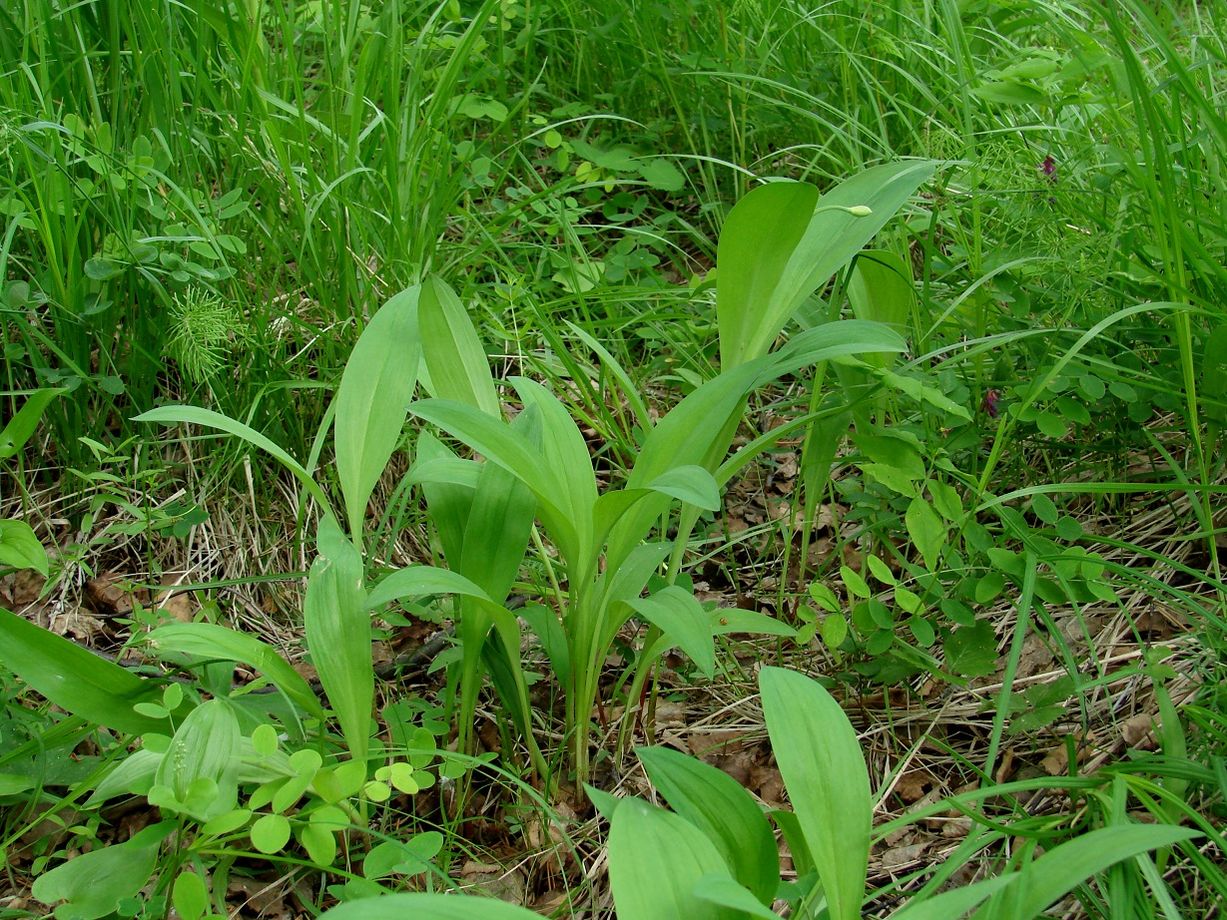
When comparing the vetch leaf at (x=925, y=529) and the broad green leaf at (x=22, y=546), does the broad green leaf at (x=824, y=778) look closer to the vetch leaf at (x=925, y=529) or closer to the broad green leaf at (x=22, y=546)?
the vetch leaf at (x=925, y=529)

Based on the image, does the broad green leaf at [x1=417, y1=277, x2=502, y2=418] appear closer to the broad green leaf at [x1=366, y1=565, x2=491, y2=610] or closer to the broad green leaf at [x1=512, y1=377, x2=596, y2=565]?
the broad green leaf at [x1=512, y1=377, x2=596, y2=565]

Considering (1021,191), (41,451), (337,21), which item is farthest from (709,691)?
(337,21)

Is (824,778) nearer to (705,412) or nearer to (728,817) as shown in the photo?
(728,817)

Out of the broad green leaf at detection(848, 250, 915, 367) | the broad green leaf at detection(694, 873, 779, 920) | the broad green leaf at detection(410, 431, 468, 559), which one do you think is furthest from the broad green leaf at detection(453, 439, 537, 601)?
the broad green leaf at detection(848, 250, 915, 367)

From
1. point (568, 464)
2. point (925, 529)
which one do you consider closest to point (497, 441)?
point (568, 464)

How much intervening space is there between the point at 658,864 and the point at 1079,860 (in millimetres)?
398

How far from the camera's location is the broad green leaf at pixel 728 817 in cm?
119

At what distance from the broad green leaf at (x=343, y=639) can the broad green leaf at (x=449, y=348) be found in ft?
1.07

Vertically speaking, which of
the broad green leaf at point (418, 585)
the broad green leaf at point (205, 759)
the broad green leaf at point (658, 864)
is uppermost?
the broad green leaf at point (418, 585)

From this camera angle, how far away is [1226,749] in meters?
1.37

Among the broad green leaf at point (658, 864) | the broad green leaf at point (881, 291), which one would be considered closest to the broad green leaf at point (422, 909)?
the broad green leaf at point (658, 864)

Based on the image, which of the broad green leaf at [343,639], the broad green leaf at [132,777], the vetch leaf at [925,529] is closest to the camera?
the broad green leaf at [132,777]

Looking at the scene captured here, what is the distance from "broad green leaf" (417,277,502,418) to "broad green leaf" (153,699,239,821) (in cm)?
57

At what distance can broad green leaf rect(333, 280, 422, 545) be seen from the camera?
62.7 inches
